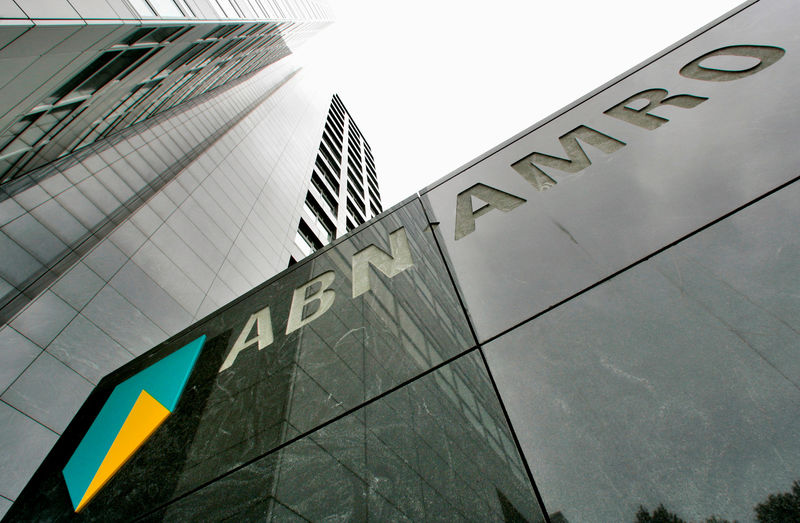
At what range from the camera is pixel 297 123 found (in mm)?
30734

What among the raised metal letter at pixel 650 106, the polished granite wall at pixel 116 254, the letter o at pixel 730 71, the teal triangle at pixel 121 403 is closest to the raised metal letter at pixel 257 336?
the teal triangle at pixel 121 403

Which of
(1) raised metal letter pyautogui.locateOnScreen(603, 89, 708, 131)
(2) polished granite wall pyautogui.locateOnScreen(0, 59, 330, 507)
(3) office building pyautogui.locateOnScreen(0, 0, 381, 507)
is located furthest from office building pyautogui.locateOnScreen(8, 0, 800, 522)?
(3) office building pyautogui.locateOnScreen(0, 0, 381, 507)

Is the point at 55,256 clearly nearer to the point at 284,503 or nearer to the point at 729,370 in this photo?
the point at 284,503

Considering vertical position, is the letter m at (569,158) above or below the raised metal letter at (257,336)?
above

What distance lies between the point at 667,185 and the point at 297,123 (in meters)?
30.3

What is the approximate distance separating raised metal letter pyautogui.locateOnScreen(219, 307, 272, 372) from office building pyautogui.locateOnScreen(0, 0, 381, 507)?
19.4 ft

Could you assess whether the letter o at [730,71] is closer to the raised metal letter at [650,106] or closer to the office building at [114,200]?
the raised metal letter at [650,106]

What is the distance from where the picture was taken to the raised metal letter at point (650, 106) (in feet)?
17.0

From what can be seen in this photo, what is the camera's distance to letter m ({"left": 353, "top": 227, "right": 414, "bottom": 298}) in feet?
20.0

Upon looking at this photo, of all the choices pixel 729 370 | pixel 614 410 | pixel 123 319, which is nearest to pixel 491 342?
pixel 614 410

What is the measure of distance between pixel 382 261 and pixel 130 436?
466 centimetres

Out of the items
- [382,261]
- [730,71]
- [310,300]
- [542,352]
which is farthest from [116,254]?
[730,71]

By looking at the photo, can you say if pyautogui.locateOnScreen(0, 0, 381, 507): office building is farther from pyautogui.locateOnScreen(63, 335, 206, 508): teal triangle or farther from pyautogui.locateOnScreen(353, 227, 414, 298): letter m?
pyautogui.locateOnScreen(353, 227, 414, 298): letter m

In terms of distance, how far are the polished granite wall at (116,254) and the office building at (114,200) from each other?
38 mm
